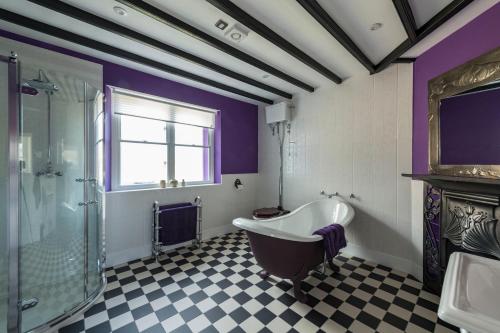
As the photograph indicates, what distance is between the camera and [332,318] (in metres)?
1.60

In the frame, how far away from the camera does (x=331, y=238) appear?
1909mm

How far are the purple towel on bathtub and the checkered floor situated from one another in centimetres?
39

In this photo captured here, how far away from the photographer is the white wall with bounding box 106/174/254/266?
237cm

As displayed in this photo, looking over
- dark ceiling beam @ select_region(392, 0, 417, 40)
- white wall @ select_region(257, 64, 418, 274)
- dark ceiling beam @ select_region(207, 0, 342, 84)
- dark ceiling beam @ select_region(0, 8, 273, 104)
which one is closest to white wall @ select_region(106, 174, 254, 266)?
white wall @ select_region(257, 64, 418, 274)

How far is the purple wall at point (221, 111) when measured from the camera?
7.73ft

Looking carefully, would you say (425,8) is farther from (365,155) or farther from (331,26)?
(365,155)

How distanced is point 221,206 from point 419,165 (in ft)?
8.90

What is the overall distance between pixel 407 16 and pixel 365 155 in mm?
1504

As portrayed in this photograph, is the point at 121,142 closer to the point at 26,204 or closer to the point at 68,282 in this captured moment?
the point at 26,204

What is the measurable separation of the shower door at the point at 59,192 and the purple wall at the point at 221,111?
1.08ft

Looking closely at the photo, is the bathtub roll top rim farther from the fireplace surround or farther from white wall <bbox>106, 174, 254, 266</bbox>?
white wall <bbox>106, 174, 254, 266</bbox>

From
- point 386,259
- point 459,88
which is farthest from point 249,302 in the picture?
point 459,88

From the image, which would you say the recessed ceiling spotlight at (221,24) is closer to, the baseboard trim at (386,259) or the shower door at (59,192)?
the shower door at (59,192)

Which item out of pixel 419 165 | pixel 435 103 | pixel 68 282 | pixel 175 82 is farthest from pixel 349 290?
pixel 175 82
